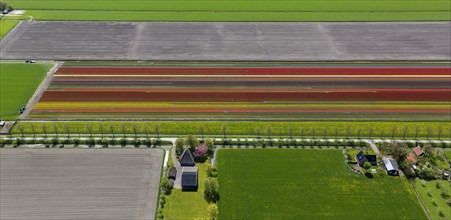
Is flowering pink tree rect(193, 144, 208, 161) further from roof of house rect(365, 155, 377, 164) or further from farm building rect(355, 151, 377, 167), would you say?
roof of house rect(365, 155, 377, 164)

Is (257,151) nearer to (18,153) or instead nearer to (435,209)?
(435,209)

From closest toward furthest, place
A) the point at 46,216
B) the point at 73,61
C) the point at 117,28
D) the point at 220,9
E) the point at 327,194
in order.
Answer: the point at 46,216 → the point at 327,194 → the point at 73,61 → the point at 117,28 → the point at 220,9

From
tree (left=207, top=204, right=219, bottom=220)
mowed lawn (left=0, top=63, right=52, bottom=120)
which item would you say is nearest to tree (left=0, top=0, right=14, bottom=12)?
mowed lawn (left=0, top=63, right=52, bottom=120)

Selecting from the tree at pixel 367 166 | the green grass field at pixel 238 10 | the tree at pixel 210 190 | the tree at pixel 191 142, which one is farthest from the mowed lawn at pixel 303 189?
the green grass field at pixel 238 10

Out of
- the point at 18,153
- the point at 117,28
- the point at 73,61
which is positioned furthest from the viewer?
the point at 117,28

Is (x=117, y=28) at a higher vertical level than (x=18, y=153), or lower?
higher

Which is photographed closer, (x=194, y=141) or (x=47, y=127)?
(x=194, y=141)

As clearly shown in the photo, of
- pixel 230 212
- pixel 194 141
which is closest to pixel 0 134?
pixel 194 141
